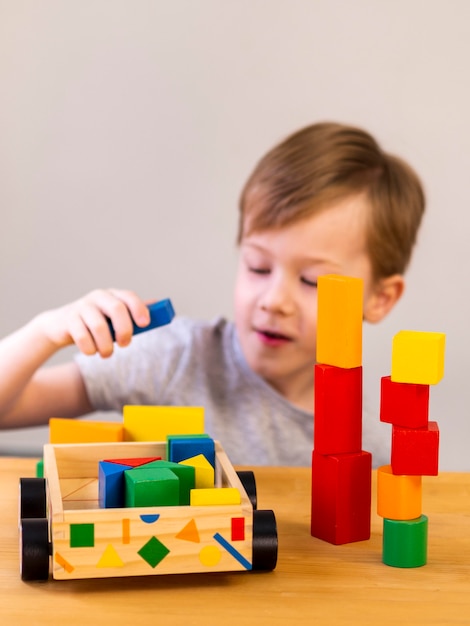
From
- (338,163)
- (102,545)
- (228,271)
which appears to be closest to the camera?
(102,545)

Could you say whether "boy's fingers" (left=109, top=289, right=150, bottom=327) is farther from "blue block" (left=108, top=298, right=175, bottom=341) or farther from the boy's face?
the boy's face

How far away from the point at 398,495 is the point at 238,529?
12 centimetres

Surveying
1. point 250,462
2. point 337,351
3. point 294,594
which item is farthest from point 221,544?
point 250,462

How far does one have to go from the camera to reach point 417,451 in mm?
638

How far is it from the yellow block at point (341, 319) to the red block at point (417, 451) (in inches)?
3.1

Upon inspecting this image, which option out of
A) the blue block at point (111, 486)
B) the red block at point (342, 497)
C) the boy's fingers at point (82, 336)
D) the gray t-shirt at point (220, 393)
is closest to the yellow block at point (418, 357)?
the red block at point (342, 497)

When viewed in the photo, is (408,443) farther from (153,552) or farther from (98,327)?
(98,327)

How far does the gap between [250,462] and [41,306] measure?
469 mm

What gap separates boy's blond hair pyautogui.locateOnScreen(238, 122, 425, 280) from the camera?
1416mm

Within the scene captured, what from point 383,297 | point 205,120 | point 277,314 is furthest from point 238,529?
point 205,120

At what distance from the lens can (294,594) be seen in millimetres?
603

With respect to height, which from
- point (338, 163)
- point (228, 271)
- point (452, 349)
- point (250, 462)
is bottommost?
point (250, 462)

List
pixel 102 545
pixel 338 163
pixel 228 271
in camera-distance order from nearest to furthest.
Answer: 1. pixel 102 545
2. pixel 338 163
3. pixel 228 271

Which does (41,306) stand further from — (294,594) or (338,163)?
(294,594)
